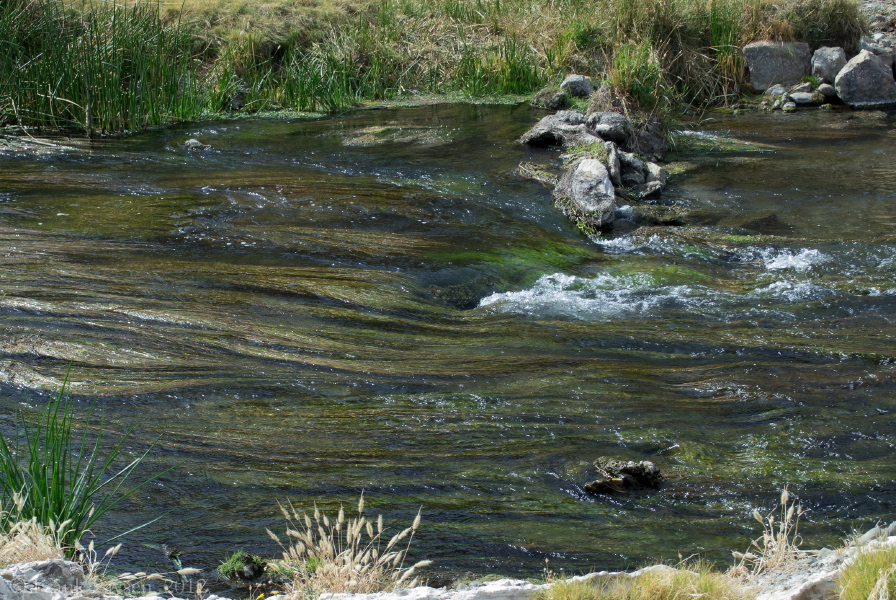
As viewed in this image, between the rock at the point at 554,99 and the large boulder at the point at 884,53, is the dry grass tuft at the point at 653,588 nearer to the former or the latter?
the rock at the point at 554,99

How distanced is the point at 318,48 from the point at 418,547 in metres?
11.7

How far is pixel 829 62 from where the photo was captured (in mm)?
13000

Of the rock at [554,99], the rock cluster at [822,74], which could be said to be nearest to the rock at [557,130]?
the rock at [554,99]

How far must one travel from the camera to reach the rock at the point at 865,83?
12.5 meters

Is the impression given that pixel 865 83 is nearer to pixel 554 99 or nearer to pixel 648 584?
pixel 554 99

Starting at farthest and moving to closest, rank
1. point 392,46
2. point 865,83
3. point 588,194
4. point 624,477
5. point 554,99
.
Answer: point 392,46
point 865,83
point 554,99
point 588,194
point 624,477

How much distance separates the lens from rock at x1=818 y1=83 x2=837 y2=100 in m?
12.7

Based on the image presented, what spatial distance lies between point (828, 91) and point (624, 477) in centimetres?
1160

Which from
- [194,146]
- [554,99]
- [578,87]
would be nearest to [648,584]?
[194,146]

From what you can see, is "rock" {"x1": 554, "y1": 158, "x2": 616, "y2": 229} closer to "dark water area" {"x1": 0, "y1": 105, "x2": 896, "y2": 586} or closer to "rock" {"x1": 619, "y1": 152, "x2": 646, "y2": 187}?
"dark water area" {"x1": 0, "y1": 105, "x2": 896, "y2": 586}

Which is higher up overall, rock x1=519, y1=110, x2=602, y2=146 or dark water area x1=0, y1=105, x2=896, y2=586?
rock x1=519, y1=110, x2=602, y2=146

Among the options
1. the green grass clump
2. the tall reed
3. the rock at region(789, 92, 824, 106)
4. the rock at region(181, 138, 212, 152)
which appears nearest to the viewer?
the green grass clump

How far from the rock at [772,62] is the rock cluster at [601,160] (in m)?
4.32

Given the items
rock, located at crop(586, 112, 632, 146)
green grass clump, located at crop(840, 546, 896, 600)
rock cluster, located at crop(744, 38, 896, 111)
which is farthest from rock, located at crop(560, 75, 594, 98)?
green grass clump, located at crop(840, 546, 896, 600)
